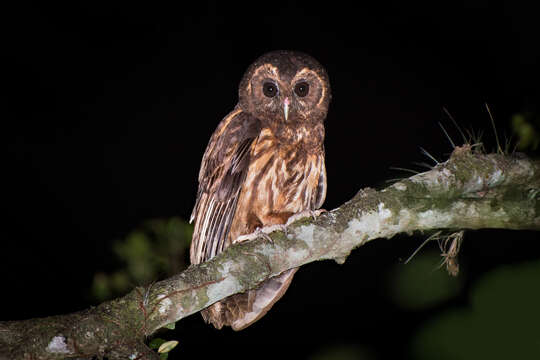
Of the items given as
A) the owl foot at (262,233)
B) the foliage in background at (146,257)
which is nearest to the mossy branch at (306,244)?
the owl foot at (262,233)

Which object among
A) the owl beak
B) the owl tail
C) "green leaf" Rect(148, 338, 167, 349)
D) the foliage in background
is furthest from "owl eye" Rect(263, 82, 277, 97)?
"green leaf" Rect(148, 338, 167, 349)

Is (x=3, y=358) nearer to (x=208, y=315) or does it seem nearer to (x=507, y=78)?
(x=208, y=315)

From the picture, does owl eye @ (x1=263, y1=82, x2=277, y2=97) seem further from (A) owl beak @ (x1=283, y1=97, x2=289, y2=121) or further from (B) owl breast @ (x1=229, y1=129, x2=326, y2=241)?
(B) owl breast @ (x1=229, y1=129, x2=326, y2=241)

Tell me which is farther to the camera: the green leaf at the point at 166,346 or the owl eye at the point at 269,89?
the owl eye at the point at 269,89

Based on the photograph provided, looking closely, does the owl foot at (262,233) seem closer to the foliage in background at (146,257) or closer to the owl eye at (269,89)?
the foliage in background at (146,257)

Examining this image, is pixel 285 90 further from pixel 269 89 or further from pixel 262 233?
pixel 262 233

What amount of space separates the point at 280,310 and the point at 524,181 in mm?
3429

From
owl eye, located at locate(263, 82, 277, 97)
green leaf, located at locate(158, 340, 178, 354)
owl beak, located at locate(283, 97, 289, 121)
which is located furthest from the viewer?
owl eye, located at locate(263, 82, 277, 97)

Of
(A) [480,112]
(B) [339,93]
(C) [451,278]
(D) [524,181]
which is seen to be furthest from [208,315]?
(A) [480,112]

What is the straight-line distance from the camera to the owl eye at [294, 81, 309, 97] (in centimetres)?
283

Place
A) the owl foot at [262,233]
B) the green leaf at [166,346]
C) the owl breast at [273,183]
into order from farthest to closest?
the owl breast at [273,183] → the owl foot at [262,233] → the green leaf at [166,346]

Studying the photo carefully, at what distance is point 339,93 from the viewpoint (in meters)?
5.42

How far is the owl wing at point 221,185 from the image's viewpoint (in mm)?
2432

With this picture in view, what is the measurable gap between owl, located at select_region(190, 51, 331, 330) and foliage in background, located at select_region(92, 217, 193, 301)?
4.5 inches
